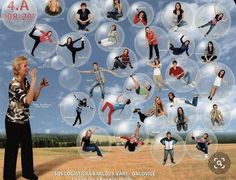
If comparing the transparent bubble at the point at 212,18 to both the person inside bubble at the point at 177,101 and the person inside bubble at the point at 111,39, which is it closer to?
the person inside bubble at the point at 177,101

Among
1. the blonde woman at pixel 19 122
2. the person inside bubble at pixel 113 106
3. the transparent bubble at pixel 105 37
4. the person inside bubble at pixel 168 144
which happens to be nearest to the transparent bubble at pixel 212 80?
the person inside bubble at pixel 168 144

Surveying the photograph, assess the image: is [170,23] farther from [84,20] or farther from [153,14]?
[84,20]

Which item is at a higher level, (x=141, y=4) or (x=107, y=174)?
(x=141, y=4)

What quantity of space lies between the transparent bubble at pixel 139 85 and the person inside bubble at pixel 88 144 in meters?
0.90

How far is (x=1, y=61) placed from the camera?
946 cm

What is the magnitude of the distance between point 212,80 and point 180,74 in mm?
584

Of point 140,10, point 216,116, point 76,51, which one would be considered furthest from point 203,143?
point 76,51

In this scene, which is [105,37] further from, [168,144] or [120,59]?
[168,144]

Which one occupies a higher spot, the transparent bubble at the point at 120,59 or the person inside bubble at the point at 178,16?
the person inside bubble at the point at 178,16

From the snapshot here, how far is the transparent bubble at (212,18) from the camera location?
9.80 meters

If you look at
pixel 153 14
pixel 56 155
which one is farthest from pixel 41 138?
pixel 153 14

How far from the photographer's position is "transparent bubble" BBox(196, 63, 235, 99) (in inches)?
383

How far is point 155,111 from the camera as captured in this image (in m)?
A: 9.59

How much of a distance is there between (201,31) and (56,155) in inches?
134
